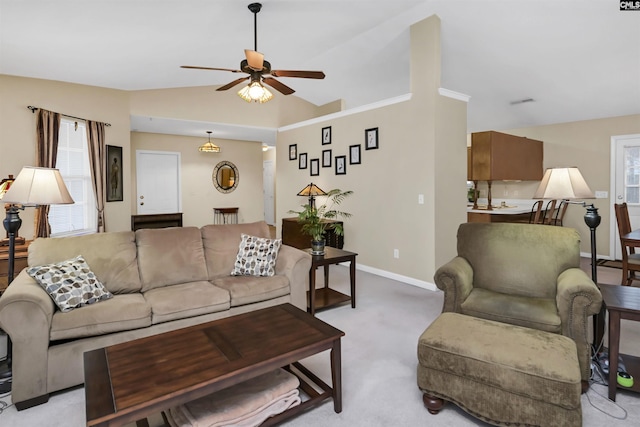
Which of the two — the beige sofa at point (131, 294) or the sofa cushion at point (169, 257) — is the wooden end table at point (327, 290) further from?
the sofa cushion at point (169, 257)

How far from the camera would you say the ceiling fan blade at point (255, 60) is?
117 inches

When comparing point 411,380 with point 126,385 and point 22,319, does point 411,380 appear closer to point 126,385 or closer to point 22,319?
point 126,385

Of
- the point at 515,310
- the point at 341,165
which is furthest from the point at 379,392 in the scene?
the point at 341,165

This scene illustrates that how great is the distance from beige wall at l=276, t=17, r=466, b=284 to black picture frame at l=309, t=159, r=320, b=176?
2.17ft

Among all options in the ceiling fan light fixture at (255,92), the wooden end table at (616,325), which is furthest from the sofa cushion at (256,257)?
the wooden end table at (616,325)

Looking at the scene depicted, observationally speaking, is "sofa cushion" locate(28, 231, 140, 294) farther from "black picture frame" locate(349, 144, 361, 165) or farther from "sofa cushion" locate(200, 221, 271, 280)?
"black picture frame" locate(349, 144, 361, 165)

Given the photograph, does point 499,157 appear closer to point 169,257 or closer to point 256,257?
point 256,257

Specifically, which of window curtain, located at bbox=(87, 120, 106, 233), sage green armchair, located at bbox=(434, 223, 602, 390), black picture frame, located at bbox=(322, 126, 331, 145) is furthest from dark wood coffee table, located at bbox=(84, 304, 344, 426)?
black picture frame, located at bbox=(322, 126, 331, 145)

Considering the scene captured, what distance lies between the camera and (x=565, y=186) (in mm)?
2617

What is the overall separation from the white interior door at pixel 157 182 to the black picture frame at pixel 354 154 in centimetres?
447

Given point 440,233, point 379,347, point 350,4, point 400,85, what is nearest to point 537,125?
point 400,85

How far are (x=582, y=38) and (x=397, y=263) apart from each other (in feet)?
11.0

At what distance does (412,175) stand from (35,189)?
12.5 ft

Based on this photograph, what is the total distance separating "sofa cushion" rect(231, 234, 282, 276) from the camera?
10.4ft
